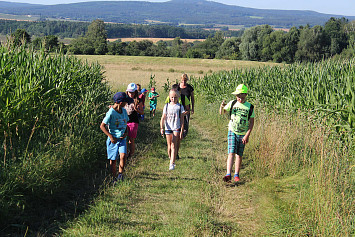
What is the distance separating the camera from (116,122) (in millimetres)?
6812

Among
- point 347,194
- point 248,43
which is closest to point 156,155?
point 347,194

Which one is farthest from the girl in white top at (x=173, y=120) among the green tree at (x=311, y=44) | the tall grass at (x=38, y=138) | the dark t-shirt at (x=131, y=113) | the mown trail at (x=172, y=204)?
the green tree at (x=311, y=44)

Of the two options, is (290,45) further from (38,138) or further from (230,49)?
(38,138)

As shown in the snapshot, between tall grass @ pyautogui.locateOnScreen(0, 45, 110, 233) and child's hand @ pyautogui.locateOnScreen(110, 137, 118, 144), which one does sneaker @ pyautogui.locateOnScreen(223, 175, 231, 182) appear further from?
tall grass @ pyautogui.locateOnScreen(0, 45, 110, 233)

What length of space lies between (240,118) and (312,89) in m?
3.59

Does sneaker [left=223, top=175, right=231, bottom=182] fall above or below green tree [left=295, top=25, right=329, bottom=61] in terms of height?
below

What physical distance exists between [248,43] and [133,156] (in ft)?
278

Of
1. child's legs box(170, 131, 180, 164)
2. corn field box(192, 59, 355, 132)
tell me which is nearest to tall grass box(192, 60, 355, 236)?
corn field box(192, 59, 355, 132)

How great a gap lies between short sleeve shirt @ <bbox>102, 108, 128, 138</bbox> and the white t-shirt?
50.5 inches

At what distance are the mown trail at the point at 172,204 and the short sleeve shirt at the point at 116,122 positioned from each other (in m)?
0.98

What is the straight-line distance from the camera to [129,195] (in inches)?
251

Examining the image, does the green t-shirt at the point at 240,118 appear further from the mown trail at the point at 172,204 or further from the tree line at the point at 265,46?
the tree line at the point at 265,46

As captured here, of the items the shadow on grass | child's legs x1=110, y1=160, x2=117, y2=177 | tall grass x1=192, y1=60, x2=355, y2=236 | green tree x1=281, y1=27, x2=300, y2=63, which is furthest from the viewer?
green tree x1=281, y1=27, x2=300, y2=63

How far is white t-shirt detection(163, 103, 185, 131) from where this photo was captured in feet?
25.8
